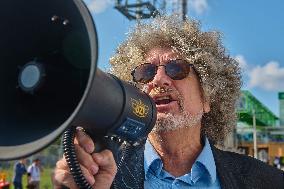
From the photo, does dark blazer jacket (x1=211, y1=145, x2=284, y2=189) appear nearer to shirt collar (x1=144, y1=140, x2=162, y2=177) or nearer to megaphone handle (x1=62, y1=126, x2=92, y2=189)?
shirt collar (x1=144, y1=140, x2=162, y2=177)

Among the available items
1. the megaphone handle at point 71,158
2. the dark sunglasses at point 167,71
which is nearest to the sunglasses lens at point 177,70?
the dark sunglasses at point 167,71

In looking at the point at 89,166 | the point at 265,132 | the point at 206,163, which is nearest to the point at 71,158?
the point at 89,166

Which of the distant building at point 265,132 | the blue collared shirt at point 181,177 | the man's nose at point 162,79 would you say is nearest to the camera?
the blue collared shirt at point 181,177

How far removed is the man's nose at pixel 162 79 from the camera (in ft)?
8.74

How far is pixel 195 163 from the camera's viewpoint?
2664 millimetres

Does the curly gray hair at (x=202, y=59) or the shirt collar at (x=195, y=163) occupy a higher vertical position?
the curly gray hair at (x=202, y=59)

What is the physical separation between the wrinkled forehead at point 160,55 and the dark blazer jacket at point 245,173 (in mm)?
561

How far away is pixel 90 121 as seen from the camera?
1.63 meters

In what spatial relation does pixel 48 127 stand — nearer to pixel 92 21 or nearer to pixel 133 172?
pixel 92 21

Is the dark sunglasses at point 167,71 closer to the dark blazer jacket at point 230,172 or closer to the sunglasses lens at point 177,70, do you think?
the sunglasses lens at point 177,70

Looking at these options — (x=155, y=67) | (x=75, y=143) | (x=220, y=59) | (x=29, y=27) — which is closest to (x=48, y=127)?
(x=75, y=143)

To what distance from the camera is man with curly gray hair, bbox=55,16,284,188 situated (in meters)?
2.60

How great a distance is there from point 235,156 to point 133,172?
2.00 feet

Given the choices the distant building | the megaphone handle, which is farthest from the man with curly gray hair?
the distant building
